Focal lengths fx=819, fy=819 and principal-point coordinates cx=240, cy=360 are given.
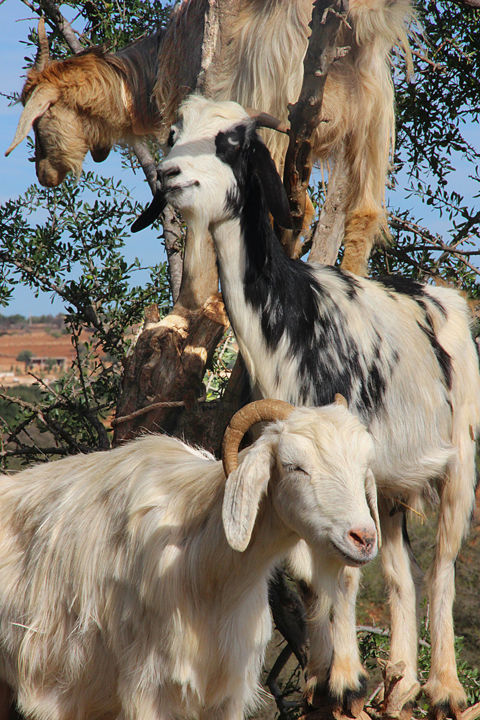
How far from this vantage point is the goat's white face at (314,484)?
7.92 ft

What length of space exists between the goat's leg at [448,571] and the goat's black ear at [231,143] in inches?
64.7

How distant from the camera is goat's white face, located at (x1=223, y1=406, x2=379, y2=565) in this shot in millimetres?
2414

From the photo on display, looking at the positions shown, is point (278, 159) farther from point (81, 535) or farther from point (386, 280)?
point (81, 535)

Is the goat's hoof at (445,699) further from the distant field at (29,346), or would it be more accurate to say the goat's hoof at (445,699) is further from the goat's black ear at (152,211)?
the distant field at (29,346)

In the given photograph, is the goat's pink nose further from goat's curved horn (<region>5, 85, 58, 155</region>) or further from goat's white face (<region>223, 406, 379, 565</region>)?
goat's curved horn (<region>5, 85, 58, 155</region>)

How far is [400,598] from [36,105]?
3.44 metres

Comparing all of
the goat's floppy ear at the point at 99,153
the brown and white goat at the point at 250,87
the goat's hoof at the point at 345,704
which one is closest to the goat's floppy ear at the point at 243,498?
the goat's hoof at the point at 345,704

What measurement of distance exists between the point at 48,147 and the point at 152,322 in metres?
1.44

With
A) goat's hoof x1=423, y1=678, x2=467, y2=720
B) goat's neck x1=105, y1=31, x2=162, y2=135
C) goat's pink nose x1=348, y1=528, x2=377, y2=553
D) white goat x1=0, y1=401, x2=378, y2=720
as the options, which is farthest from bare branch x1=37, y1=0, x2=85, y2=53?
goat's hoof x1=423, y1=678, x2=467, y2=720

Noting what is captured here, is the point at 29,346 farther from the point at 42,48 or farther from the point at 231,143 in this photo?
the point at 231,143

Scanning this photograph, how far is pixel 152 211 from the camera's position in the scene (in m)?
3.31

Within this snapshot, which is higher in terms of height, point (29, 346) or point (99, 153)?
point (99, 153)

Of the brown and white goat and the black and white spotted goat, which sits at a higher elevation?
the brown and white goat

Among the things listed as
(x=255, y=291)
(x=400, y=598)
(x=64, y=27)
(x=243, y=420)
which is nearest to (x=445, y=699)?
(x=400, y=598)
